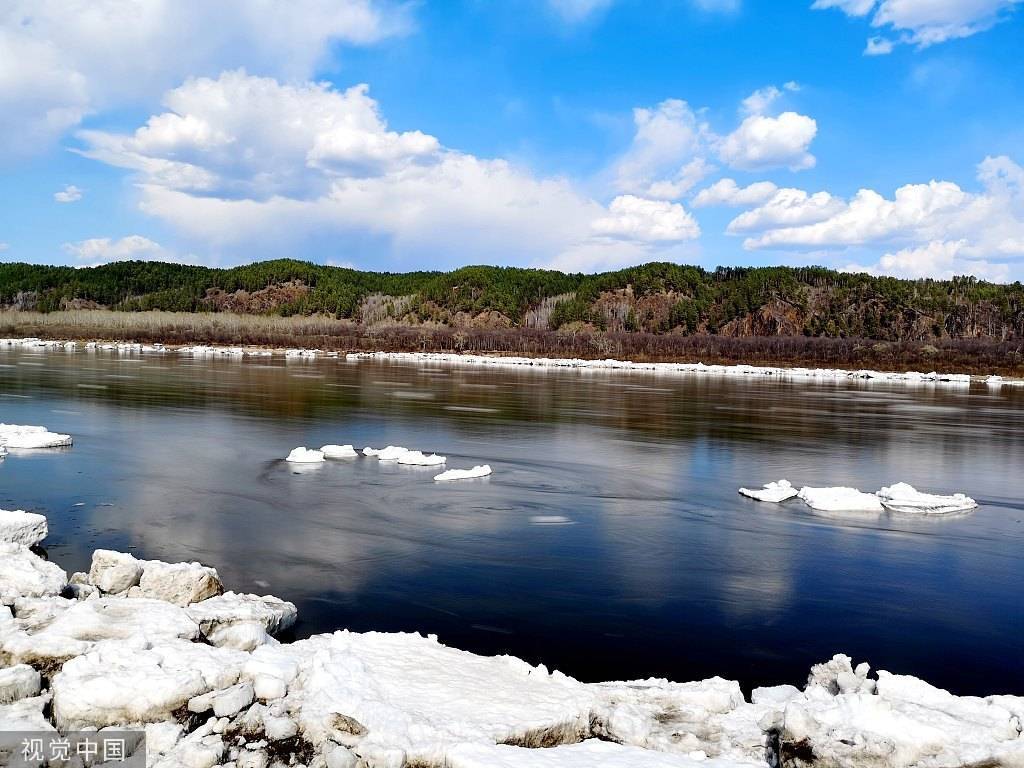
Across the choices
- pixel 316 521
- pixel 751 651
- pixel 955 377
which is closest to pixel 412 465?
pixel 316 521

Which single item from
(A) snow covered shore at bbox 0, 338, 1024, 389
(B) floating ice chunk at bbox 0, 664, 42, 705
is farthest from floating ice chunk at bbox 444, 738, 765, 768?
(A) snow covered shore at bbox 0, 338, 1024, 389

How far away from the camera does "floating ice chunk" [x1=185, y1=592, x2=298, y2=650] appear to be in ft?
19.2

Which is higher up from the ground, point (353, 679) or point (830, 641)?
point (353, 679)

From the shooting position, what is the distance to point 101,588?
7.03 metres

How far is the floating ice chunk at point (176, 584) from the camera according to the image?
6879 mm

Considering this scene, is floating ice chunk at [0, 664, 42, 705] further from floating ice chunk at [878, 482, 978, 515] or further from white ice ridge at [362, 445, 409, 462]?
floating ice chunk at [878, 482, 978, 515]

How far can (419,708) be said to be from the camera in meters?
4.96

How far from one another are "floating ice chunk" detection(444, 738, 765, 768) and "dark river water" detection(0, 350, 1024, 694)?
1.58 meters

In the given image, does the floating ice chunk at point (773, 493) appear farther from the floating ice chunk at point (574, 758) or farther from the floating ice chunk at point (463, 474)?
the floating ice chunk at point (574, 758)

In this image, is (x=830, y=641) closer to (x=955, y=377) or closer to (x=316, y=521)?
(x=316, y=521)

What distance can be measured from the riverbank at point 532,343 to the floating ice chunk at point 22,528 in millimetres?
64956

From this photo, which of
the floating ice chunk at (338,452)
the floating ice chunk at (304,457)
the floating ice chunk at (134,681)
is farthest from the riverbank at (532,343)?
the floating ice chunk at (134,681)

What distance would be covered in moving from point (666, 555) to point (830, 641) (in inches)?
101

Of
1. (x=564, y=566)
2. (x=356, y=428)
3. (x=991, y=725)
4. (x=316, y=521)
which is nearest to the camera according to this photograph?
(x=991, y=725)
